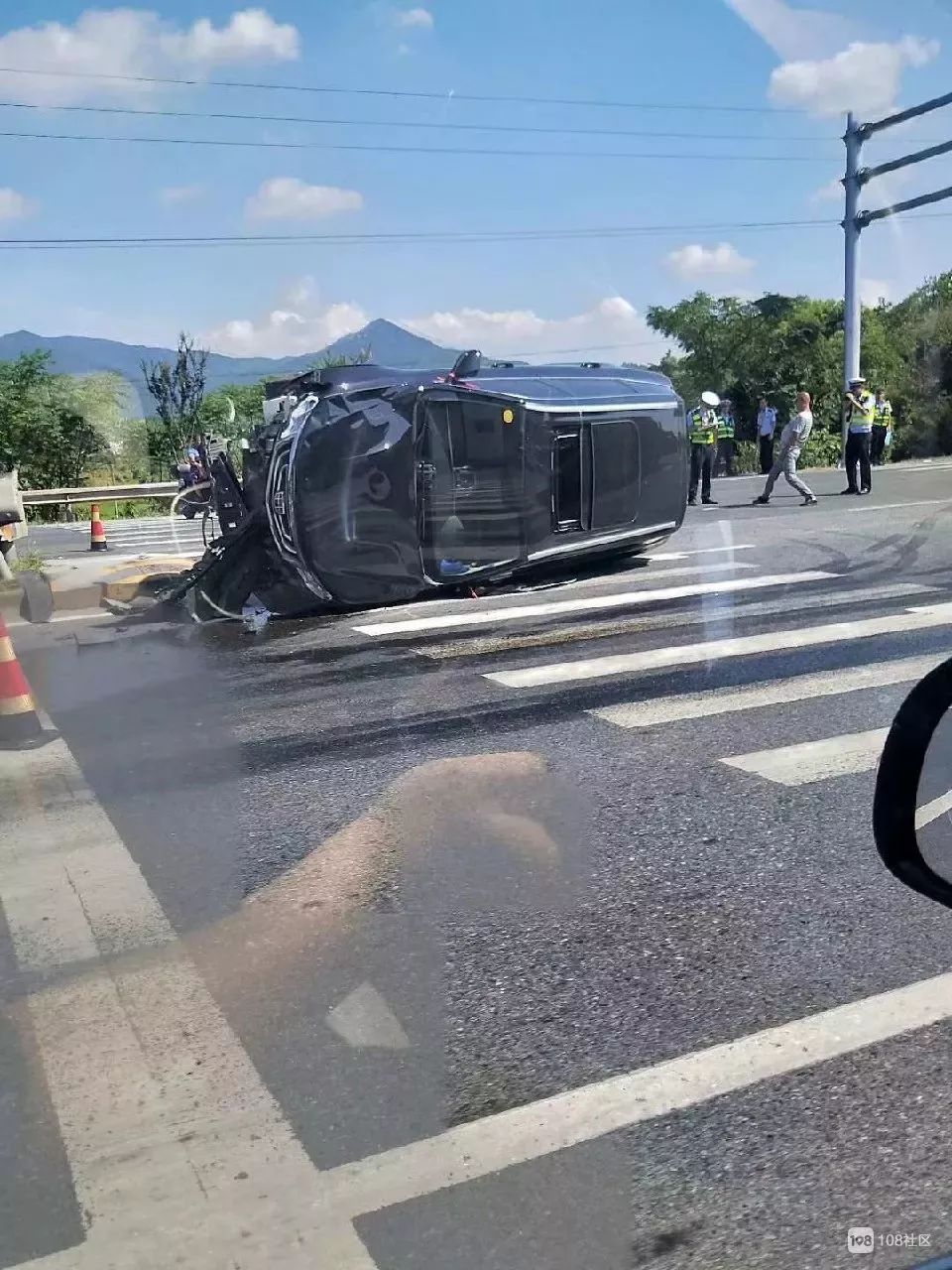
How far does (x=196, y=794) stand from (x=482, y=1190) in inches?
118

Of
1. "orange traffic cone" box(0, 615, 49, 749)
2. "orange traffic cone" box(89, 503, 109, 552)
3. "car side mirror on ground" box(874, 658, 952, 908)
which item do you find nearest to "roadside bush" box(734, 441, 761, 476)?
"orange traffic cone" box(89, 503, 109, 552)

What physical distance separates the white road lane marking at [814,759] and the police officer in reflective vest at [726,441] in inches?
641

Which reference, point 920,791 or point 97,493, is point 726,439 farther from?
point 920,791

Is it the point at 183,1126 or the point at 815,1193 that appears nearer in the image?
the point at 815,1193

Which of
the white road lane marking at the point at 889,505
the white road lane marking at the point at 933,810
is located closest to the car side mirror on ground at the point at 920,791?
the white road lane marking at the point at 933,810

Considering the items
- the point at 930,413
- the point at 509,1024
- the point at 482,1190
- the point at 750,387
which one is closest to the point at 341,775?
the point at 509,1024

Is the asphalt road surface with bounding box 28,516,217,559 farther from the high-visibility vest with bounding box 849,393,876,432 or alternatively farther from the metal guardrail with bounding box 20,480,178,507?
the high-visibility vest with bounding box 849,393,876,432

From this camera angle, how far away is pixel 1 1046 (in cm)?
306

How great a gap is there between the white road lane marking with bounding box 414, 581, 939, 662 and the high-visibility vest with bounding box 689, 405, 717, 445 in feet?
27.7

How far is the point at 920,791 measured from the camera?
184 centimetres

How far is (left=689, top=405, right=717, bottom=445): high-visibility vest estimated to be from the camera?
701 inches

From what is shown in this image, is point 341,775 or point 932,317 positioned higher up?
point 932,317

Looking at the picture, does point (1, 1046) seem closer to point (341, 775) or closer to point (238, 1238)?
point (238, 1238)

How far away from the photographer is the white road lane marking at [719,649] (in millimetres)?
7043
